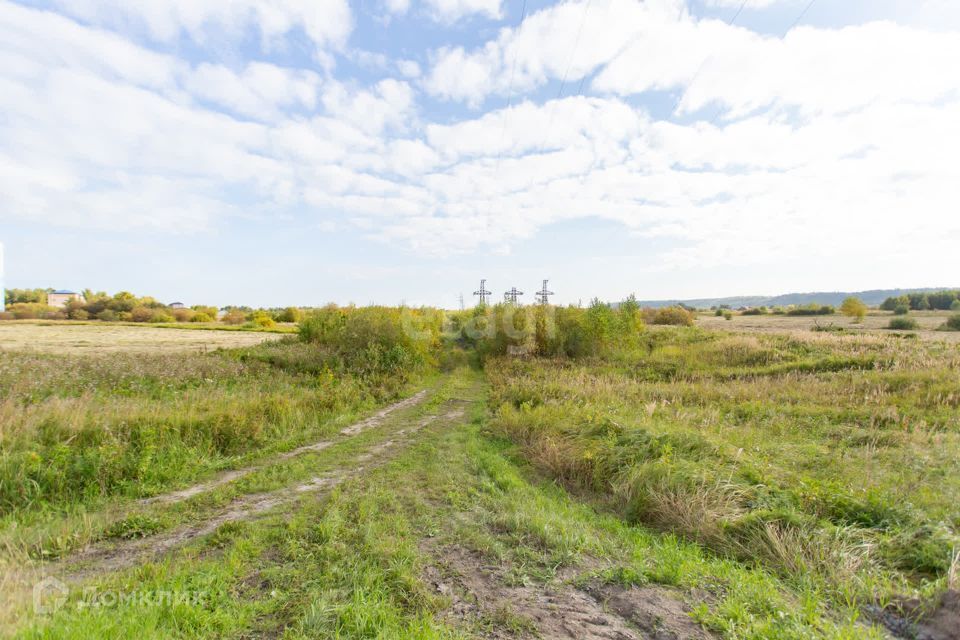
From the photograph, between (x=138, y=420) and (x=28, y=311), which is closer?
(x=138, y=420)

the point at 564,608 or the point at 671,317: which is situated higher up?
the point at 671,317

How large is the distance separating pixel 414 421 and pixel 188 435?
475 cm

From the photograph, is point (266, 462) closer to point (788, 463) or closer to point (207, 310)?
point (788, 463)

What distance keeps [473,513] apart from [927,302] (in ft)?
240

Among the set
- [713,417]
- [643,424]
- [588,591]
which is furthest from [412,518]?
[713,417]

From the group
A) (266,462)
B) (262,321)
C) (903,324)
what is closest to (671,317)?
(903,324)

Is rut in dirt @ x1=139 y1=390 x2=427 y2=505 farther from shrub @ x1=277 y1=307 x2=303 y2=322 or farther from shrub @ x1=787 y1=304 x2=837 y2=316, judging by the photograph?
shrub @ x1=787 y1=304 x2=837 y2=316

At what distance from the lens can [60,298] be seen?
47.8 meters

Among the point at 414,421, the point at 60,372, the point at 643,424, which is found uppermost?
the point at 60,372

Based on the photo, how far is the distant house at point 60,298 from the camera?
43.9 m

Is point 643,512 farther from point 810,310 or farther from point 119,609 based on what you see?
point 810,310

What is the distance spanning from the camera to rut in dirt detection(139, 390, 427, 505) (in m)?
5.32

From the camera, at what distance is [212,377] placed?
11758 mm

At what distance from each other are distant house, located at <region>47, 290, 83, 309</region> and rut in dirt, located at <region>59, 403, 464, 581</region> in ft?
186
